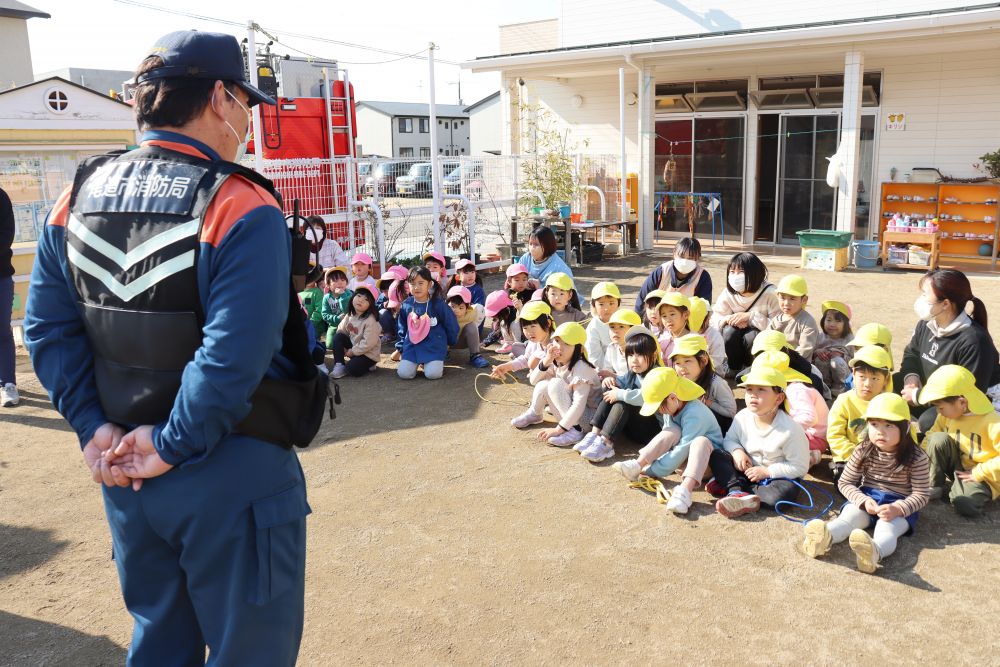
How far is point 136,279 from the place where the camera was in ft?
5.84

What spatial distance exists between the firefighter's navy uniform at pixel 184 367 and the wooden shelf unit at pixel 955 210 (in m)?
11.7

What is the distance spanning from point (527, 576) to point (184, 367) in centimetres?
231

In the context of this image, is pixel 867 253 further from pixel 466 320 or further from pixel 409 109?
pixel 409 109

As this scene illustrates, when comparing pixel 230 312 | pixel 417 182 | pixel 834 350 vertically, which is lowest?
pixel 834 350

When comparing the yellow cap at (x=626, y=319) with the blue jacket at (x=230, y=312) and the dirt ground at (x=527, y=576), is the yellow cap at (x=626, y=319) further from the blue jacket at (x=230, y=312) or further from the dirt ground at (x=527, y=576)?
the blue jacket at (x=230, y=312)

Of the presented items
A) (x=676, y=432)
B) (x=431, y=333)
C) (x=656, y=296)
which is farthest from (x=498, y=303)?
(x=676, y=432)

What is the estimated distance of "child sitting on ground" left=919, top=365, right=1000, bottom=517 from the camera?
13.6 feet

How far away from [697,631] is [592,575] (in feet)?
1.94

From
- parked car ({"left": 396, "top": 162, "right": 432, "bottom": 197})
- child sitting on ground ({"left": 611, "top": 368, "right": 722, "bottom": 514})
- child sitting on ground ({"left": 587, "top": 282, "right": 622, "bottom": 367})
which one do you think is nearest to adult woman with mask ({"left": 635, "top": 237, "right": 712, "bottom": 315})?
child sitting on ground ({"left": 587, "top": 282, "right": 622, "bottom": 367})

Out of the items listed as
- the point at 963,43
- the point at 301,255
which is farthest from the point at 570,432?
the point at 963,43

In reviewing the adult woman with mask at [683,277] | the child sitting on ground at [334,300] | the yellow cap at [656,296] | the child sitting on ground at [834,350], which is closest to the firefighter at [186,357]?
the yellow cap at [656,296]

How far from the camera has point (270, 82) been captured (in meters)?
10.4

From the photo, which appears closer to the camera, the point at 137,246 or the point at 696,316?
the point at 137,246

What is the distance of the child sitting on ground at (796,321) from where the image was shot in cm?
629
